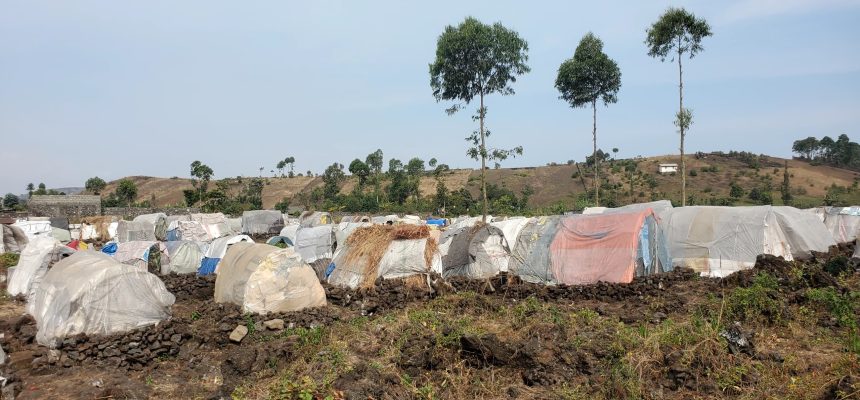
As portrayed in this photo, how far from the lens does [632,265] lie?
1309cm

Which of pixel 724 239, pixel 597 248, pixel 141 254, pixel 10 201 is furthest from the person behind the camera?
pixel 10 201

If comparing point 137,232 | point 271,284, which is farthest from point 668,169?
point 271,284

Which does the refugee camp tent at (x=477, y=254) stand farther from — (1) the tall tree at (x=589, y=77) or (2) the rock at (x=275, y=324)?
(1) the tall tree at (x=589, y=77)

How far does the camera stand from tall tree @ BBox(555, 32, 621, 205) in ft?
95.6

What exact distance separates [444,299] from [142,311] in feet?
20.1

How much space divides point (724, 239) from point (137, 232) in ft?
113

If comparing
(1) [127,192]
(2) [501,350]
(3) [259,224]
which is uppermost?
(1) [127,192]

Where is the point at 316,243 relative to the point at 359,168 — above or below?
below

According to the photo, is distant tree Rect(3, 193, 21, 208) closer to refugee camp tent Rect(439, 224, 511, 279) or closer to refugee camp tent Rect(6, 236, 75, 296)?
refugee camp tent Rect(6, 236, 75, 296)

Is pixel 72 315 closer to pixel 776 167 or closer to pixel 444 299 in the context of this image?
pixel 444 299

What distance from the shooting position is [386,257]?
14.6 m

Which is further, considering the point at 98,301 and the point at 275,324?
the point at 275,324

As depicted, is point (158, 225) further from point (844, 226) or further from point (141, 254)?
point (844, 226)

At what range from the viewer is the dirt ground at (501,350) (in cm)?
637
